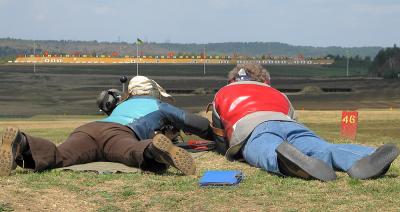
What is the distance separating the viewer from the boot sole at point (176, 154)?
6.86 m

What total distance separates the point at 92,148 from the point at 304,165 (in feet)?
9.05

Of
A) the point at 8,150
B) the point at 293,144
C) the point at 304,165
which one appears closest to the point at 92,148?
the point at 8,150

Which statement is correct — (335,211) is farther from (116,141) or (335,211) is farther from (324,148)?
(116,141)

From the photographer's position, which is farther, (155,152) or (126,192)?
(155,152)

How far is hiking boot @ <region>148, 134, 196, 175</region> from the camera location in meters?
6.86

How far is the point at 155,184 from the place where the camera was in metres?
6.63

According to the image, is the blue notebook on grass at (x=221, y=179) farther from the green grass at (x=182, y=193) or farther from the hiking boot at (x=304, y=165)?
the hiking boot at (x=304, y=165)

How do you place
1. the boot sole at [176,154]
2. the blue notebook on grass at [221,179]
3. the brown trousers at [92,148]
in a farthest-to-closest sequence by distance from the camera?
1. the brown trousers at [92,148]
2. the boot sole at [176,154]
3. the blue notebook on grass at [221,179]

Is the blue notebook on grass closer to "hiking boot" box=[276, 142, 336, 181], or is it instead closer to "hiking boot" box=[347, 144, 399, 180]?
"hiking boot" box=[276, 142, 336, 181]

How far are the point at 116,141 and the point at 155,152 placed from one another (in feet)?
3.75

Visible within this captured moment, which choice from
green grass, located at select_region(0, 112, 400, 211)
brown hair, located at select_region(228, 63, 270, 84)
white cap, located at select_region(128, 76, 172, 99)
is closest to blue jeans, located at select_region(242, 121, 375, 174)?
green grass, located at select_region(0, 112, 400, 211)

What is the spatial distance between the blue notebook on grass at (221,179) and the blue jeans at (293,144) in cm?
50

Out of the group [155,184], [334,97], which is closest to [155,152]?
[155,184]

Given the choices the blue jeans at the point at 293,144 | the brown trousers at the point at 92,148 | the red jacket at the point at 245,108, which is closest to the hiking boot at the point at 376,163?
the blue jeans at the point at 293,144
